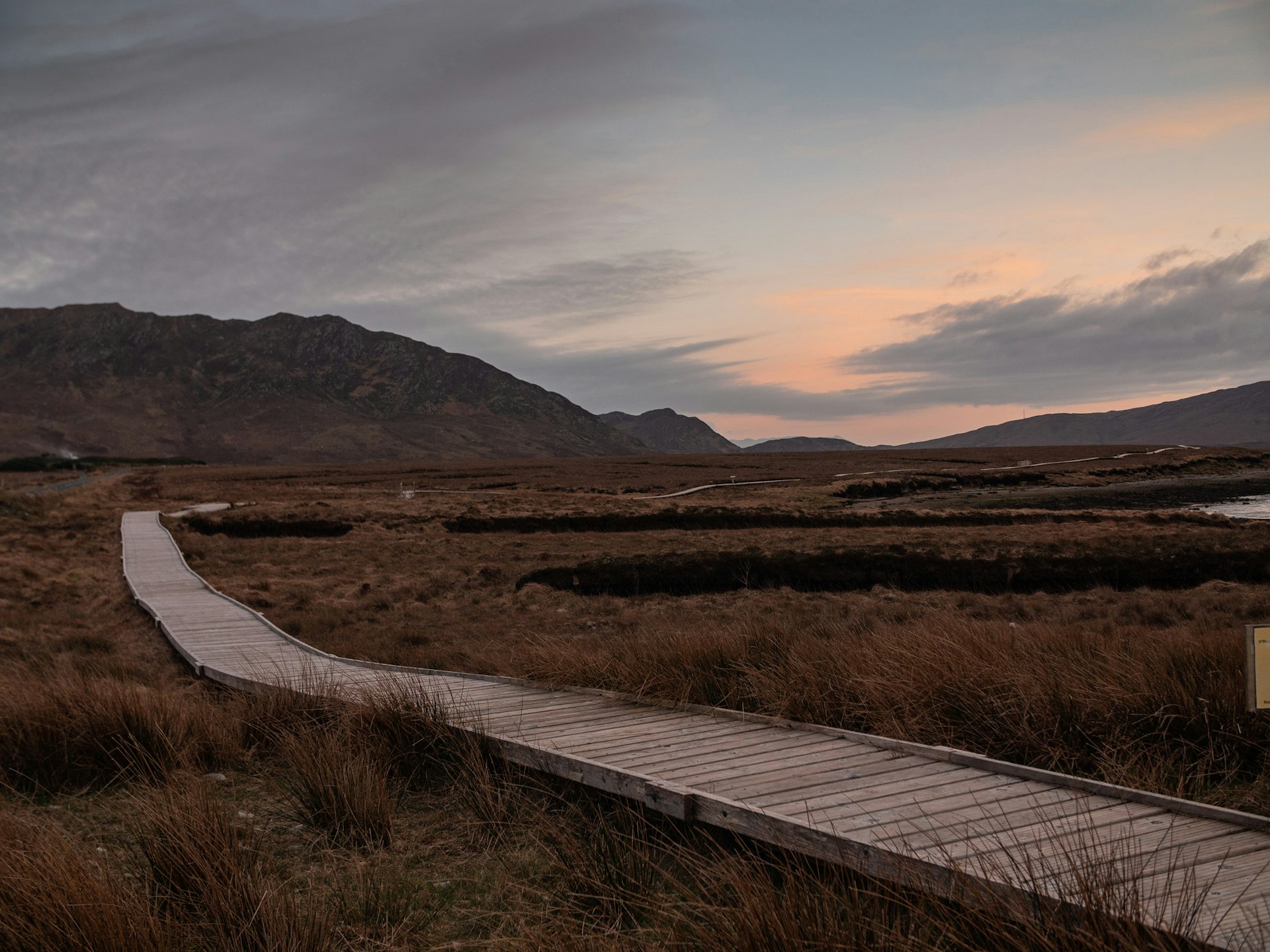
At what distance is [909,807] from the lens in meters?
4.27

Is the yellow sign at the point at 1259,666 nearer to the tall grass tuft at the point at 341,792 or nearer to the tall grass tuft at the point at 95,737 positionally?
the tall grass tuft at the point at 341,792

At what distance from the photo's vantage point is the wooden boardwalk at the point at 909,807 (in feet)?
10.2

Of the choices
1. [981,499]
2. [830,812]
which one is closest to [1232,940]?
[830,812]

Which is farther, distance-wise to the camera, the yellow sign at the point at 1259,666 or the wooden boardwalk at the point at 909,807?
the yellow sign at the point at 1259,666

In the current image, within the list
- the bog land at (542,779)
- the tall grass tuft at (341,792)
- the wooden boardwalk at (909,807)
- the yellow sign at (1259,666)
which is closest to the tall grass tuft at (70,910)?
the bog land at (542,779)

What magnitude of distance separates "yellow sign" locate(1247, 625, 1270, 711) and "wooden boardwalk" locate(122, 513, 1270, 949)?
1.68 feet

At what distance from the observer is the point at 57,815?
5668mm

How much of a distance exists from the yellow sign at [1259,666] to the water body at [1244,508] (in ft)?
118

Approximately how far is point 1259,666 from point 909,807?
1591 mm

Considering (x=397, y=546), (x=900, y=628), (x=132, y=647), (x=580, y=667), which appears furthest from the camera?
(x=397, y=546)

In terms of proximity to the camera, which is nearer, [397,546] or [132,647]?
[132,647]

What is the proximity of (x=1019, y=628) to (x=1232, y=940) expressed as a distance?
5713 millimetres

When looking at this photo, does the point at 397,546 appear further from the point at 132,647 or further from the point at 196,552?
the point at 132,647

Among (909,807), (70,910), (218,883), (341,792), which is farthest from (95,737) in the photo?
(909,807)
